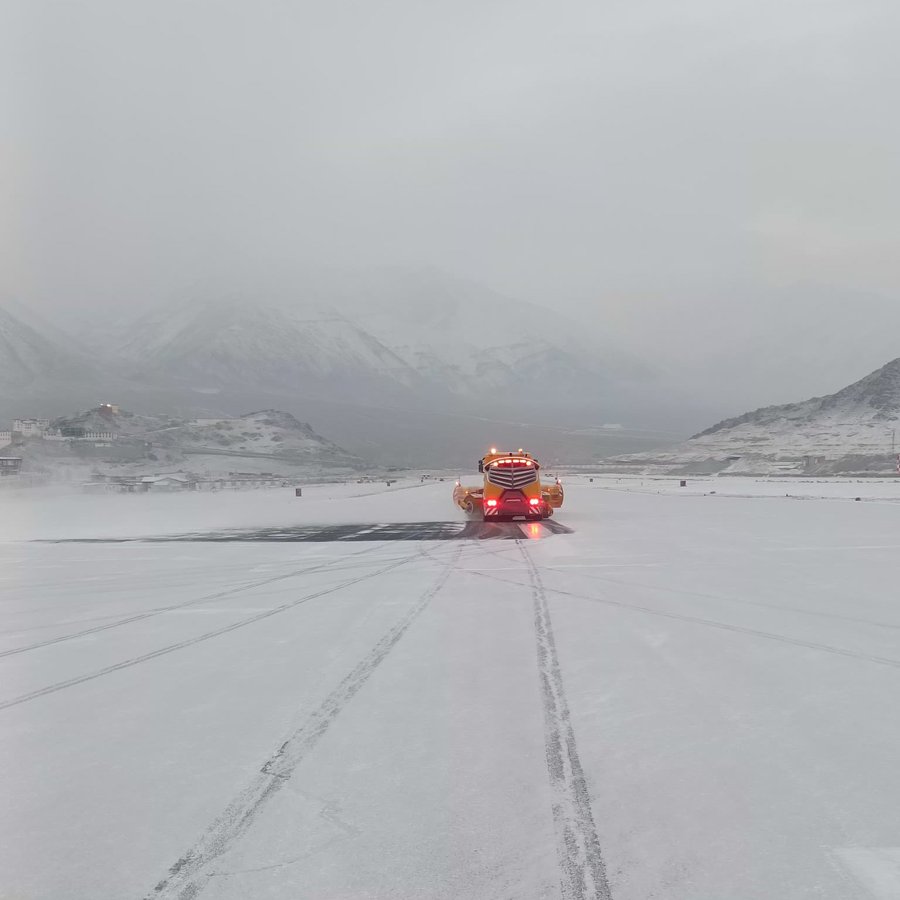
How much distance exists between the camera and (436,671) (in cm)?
832

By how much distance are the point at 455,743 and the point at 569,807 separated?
1393mm

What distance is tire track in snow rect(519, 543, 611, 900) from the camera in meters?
3.99

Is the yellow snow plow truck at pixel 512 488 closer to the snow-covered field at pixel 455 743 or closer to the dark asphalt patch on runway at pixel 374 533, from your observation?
the dark asphalt patch on runway at pixel 374 533

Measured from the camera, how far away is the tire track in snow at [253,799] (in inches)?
159

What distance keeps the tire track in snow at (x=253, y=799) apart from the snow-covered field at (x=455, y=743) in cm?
2

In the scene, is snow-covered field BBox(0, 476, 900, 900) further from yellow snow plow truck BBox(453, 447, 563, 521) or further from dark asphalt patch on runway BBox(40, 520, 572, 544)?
yellow snow plow truck BBox(453, 447, 563, 521)

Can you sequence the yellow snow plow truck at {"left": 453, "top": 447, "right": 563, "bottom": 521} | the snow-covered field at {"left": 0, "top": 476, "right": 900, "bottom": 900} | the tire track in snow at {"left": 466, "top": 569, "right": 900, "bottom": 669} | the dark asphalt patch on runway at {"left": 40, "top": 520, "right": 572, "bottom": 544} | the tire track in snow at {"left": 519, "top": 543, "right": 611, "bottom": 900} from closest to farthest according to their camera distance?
the tire track in snow at {"left": 519, "top": 543, "right": 611, "bottom": 900} → the snow-covered field at {"left": 0, "top": 476, "right": 900, "bottom": 900} → the tire track in snow at {"left": 466, "top": 569, "right": 900, "bottom": 669} → the dark asphalt patch on runway at {"left": 40, "top": 520, "right": 572, "bottom": 544} → the yellow snow plow truck at {"left": 453, "top": 447, "right": 563, "bottom": 521}

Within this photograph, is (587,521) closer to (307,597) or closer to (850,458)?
(307,597)

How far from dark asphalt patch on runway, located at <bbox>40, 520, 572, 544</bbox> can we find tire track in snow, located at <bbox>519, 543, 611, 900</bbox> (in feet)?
60.1

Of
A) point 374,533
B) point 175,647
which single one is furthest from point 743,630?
point 374,533

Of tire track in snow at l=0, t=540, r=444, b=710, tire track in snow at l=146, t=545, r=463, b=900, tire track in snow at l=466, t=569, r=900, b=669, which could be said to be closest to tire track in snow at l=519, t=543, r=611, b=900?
tire track in snow at l=146, t=545, r=463, b=900

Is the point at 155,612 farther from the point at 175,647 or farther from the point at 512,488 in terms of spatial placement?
the point at 512,488

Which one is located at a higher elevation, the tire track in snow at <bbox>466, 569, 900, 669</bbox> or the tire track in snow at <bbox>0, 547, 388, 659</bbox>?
the tire track in snow at <bbox>0, 547, 388, 659</bbox>

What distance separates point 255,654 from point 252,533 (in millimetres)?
20527
